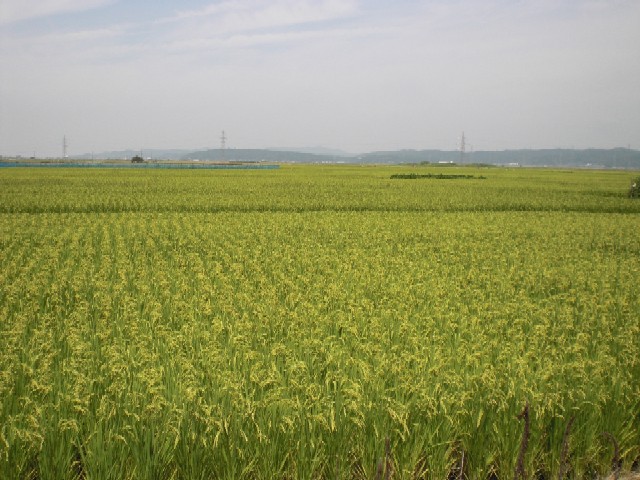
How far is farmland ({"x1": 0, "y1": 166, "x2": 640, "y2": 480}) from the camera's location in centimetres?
361

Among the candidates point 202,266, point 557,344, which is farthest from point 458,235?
point 557,344

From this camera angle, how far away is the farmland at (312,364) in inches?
142

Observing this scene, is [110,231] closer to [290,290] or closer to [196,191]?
[290,290]

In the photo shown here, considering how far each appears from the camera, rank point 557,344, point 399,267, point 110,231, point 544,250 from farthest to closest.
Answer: point 110,231, point 544,250, point 399,267, point 557,344

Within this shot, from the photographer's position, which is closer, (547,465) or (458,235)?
Result: (547,465)

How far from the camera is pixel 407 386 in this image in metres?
4.18

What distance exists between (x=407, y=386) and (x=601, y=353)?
7.26ft

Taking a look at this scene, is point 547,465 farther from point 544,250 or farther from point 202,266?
→ point 544,250

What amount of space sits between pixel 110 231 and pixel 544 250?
1090 centimetres

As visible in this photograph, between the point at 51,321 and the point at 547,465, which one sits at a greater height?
the point at 51,321

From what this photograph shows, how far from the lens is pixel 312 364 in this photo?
187 inches

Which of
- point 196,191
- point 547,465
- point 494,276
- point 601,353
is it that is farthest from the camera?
point 196,191

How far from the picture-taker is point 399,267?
976cm

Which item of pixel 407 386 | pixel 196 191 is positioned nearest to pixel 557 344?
pixel 407 386
